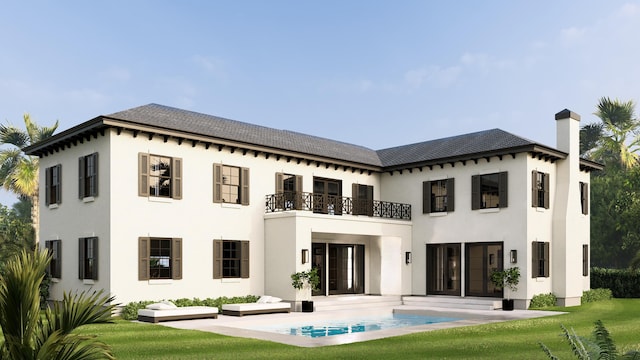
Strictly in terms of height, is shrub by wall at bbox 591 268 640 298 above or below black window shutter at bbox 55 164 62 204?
below

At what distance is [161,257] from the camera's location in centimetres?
2017

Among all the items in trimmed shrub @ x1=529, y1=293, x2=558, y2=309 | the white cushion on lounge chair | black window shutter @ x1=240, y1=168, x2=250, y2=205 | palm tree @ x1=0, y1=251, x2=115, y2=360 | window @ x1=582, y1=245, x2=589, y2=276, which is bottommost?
trimmed shrub @ x1=529, y1=293, x2=558, y2=309

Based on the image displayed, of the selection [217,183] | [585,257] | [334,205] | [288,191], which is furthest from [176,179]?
[585,257]

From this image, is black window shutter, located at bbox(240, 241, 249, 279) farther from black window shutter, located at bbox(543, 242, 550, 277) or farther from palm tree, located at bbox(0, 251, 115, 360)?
palm tree, located at bbox(0, 251, 115, 360)

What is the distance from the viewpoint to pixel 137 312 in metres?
18.7

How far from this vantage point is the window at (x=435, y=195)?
25.3 m

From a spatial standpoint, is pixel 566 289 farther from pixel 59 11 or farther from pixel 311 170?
pixel 59 11

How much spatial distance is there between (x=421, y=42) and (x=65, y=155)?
87.8 ft

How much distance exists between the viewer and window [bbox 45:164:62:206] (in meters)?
21.9

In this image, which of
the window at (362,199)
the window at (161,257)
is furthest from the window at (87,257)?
the window at (362,199)

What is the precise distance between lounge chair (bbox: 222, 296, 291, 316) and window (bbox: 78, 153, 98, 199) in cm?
563

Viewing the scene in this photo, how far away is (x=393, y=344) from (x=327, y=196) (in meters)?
10.9

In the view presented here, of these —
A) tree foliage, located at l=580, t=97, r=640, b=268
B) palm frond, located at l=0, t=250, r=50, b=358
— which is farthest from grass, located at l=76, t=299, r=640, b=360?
tree foliage, located at l=580, t=97, r=640, b=268

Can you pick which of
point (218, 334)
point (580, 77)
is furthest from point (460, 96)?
point (218, 334)
